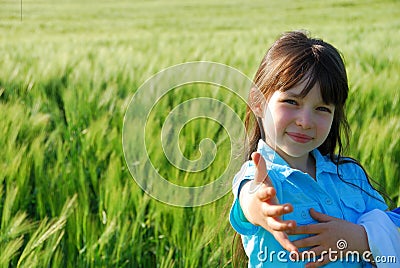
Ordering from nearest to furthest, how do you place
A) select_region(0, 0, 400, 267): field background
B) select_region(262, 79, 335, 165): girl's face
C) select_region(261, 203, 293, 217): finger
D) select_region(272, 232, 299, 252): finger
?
1. select_region(261, 203, 293, 217): finger
2. select_region(272, 232, 299, 252): finger
3. select_region(262, 79, 335, 165): girl's face
4. select_region(0, 0, 400, 267): field background

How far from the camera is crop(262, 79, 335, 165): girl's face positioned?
3.44 ft

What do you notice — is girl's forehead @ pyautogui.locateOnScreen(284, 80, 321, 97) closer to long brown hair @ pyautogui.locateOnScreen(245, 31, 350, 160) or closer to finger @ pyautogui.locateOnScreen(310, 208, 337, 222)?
long brown hair @ pyautogui.locateOnScreen(245, 31, 350, 160)

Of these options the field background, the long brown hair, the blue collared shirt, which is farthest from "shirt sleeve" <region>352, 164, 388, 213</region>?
the field background

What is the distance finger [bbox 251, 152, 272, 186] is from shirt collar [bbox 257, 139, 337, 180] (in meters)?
0.15

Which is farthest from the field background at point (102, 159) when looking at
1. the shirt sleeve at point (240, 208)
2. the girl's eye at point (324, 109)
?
the girl's eye at point (324, 109)

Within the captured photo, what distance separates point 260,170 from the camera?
901 mm

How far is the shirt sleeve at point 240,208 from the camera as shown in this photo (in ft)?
3.35

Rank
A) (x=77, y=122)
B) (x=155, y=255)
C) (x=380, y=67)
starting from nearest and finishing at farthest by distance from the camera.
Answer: (x=155, y=255) < (x=77, y=122) < (x=380, y=67)

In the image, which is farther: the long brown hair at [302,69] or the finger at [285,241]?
the long brown hair at [302,69]

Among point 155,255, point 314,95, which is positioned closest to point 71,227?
point 155,255

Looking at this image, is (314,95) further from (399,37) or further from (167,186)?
(399,37)

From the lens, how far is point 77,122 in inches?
80.9

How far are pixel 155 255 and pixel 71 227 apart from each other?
0.23 meters

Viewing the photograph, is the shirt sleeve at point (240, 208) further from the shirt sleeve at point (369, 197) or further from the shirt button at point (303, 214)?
the shirt sleeve at point (369, 197)
